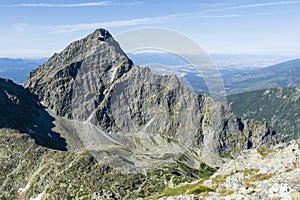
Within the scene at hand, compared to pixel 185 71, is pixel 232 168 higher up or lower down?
lower down

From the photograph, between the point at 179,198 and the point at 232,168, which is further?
the point at 232,168

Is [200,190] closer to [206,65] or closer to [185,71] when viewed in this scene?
[206,65]

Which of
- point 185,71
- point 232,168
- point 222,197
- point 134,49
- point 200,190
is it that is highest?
point 134,49

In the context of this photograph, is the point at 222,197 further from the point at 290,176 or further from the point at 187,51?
the point at 187,51

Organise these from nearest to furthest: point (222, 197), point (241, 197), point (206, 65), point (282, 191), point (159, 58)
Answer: point (282, 191) → point (241, 197) → point (222, 197) → point (206, 65) → point (159, 58)

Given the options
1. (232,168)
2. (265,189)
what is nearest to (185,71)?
(232,168)

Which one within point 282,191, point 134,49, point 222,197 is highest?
point 134,49

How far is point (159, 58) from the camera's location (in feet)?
263

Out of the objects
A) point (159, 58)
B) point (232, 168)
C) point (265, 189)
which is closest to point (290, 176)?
point (265, 189)

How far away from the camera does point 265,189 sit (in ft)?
126

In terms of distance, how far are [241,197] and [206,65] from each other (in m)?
38.5

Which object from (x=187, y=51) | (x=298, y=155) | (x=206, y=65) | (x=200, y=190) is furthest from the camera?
(x=206, y=65)

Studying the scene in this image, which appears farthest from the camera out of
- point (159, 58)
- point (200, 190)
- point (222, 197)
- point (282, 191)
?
point (159, 58)

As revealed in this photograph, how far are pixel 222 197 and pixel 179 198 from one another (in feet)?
22.0
